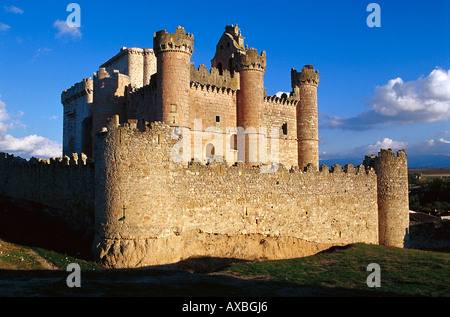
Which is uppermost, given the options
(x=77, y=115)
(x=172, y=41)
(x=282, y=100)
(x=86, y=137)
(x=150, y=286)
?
(x=172, y=41)

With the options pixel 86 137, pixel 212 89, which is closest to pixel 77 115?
pixel 86 137

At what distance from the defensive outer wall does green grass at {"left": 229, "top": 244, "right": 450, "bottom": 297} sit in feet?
8.99

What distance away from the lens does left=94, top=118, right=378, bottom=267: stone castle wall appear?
15711mm

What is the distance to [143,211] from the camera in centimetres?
1576

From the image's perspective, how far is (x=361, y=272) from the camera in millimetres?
14781

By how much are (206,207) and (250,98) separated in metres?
12.0

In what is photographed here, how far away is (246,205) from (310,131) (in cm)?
1558

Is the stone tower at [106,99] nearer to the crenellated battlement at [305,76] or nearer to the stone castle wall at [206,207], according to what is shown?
the stone castle wall at [206,207]

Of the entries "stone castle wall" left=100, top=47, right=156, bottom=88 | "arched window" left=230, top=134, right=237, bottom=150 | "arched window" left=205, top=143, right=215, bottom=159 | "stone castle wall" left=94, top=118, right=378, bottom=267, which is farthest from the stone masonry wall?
"stone castle wall" left=100, top=47, right=156, bottom=88

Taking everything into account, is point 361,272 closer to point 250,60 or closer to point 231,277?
point 231,277

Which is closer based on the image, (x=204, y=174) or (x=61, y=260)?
(x=61, y=260)

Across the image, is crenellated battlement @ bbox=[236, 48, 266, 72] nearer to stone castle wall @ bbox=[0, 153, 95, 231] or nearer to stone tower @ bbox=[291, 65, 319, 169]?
stone tower @ bbox=[291, 65, 319, 169]
